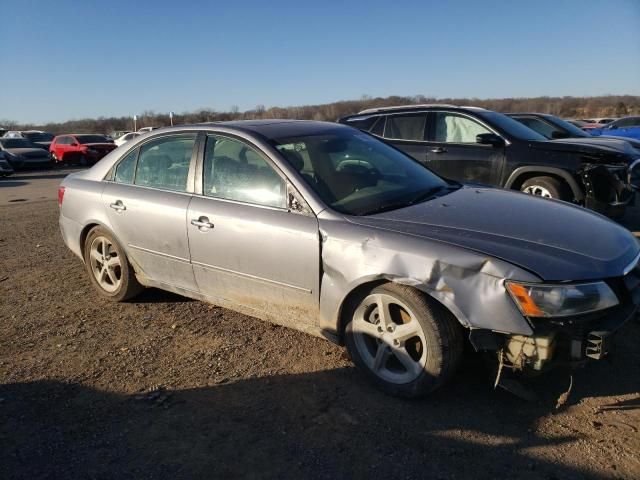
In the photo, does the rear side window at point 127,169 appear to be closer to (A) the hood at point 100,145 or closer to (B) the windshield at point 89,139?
(A) the hood at point 100,145

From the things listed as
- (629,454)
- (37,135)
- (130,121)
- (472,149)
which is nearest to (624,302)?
(629,454)

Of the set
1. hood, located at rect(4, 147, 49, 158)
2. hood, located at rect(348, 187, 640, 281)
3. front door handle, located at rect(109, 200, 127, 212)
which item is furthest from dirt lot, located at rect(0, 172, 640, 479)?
hood, located at rect(4, 147, 49, 158)

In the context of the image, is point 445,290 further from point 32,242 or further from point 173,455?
point 32,242

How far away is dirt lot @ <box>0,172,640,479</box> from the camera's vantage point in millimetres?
2520

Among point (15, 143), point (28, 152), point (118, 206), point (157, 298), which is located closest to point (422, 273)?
point (118, 206)

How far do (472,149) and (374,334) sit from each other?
499 cm

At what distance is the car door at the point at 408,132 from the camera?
7.74m

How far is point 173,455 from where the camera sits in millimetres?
2637

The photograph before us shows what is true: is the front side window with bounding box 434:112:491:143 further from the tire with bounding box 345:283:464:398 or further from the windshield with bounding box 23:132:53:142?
the windshield with bounding box 23:132:53:142

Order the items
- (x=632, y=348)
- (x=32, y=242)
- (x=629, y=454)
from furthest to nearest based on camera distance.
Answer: (x=32, y=242) → (x=632, y=348) → (x=629, y=454)

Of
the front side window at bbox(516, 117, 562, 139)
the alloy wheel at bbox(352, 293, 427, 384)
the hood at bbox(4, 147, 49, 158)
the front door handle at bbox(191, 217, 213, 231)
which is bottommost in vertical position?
the alloy wheel at bbox(352, 293, 427, 384)

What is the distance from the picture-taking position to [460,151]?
24.5 ft

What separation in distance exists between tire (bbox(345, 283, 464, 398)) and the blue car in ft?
61.8

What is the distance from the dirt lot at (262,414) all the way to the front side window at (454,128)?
14.2ft
